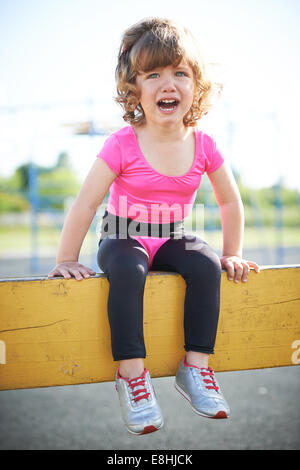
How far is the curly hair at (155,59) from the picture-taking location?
1092mm

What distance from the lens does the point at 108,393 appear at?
2.54 meters

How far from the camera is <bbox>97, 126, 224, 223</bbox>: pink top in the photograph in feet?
3.69

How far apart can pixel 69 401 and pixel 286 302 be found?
70.4 inches

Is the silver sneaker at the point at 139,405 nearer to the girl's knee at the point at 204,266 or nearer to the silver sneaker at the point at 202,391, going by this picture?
the silver sneaker at the point at 202,391

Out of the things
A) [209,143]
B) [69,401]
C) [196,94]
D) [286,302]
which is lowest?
[69,401]

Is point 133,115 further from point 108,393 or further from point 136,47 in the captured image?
point 108,393

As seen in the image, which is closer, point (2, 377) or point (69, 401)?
point (2, 377)

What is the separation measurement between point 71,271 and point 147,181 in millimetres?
335

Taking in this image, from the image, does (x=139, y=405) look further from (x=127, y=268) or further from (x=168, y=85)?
(x=168, y=85)

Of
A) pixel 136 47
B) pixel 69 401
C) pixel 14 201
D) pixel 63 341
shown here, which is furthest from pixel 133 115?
pixel 14 201

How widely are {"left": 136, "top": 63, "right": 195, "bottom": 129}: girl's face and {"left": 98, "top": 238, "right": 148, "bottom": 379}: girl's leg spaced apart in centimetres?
42

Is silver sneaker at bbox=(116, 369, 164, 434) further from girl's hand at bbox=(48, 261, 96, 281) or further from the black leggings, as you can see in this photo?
girl's hand at bbox=(48, 261, 96, 281)

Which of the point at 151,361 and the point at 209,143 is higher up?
the point at 209,143

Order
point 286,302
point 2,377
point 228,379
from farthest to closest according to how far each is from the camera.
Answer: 1. point 228,379
2. point 286,302
3. point 2,377
